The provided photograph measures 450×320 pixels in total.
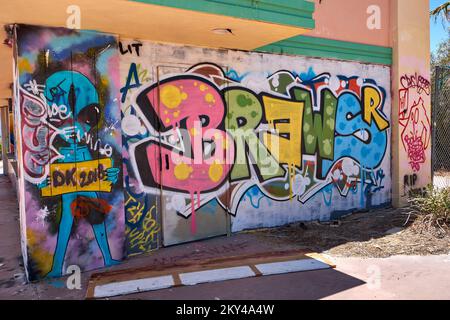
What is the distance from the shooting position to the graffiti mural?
8492 millimetres

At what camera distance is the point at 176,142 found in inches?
236

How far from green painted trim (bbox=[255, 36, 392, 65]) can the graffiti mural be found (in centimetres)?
73

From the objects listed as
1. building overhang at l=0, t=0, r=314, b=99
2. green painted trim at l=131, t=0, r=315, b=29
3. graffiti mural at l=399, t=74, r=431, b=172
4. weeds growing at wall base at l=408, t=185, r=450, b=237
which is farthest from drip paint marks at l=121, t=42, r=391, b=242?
weeds growing at wall base at l=408, t=185, r=450, b=237

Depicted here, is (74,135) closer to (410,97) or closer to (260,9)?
(260,9)

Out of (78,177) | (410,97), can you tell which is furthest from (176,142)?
(410,97)

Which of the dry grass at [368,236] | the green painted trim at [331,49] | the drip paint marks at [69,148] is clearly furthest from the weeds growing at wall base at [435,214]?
the drip paint marks at [69,148]

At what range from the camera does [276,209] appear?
7.04 m

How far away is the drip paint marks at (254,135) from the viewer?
577 centimetres

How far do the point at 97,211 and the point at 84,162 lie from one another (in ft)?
2.11

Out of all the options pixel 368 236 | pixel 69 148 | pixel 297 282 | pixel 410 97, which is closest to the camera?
pixel 297 282

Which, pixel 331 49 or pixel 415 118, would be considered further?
pixel 415 118

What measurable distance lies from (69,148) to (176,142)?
1.60m

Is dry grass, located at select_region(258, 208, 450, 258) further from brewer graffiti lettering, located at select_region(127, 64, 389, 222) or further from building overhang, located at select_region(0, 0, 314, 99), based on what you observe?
building overhang, located at select_region(0, 0, 314, 99)

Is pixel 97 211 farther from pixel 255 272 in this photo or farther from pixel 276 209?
pixel 276 209
